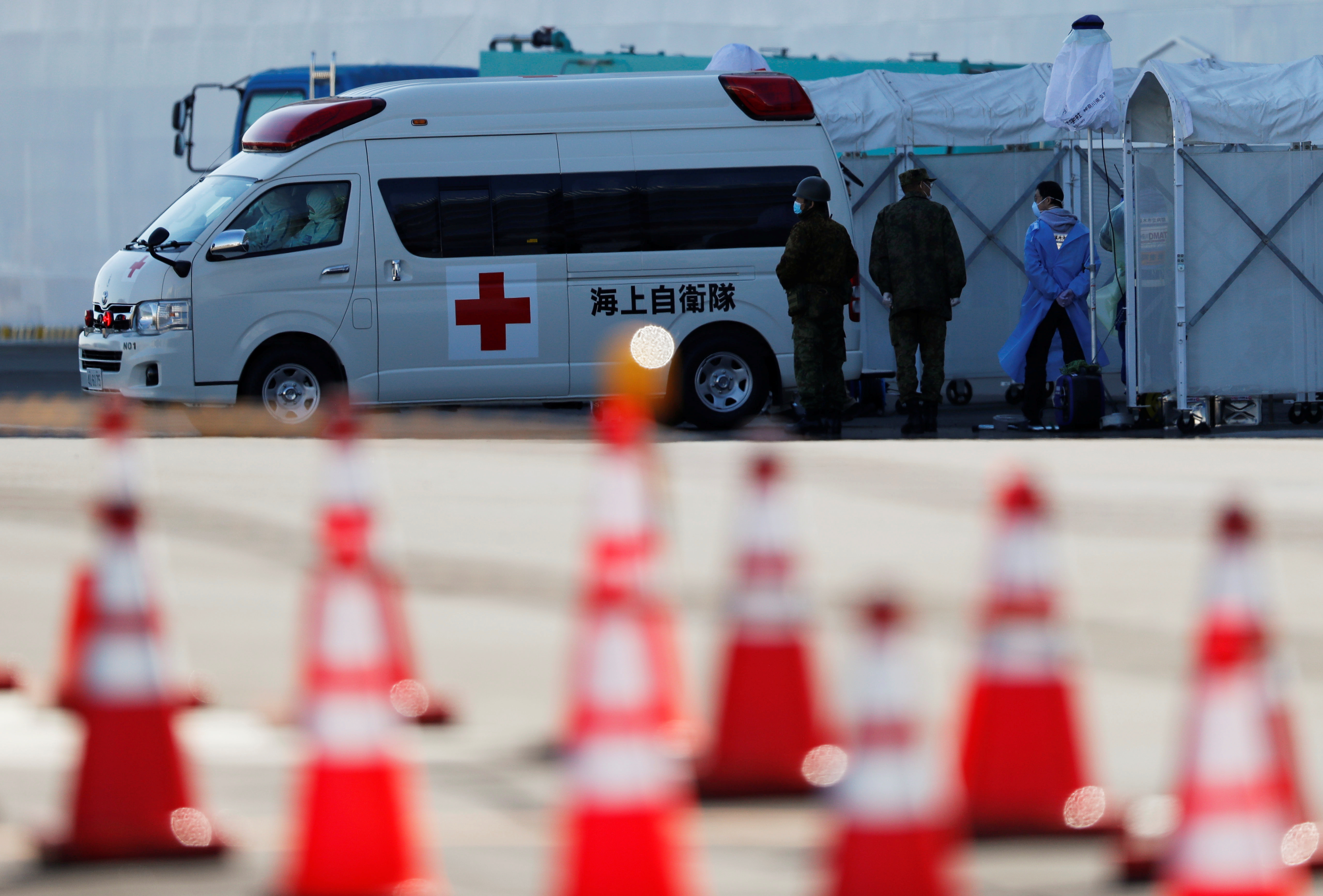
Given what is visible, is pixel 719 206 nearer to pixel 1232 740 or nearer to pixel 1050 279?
pixel 1050 279

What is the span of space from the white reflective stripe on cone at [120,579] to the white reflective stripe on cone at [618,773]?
1.25m

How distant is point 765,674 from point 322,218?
10.5m

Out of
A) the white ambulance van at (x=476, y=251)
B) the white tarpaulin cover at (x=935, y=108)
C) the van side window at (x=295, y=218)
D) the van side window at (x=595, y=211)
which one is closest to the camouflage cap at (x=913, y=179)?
the white ambulance van at (x=476, y=251)

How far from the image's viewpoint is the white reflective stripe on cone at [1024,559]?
402 centimetres

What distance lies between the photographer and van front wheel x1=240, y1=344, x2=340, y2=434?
14297 mm

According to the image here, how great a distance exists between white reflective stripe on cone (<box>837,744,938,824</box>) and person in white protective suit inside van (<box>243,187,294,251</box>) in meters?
11.8

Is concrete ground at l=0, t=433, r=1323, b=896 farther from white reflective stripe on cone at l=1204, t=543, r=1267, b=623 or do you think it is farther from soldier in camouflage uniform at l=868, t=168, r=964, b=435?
soldier in camouflage uniform at l=868, t=168, r=964, b=435

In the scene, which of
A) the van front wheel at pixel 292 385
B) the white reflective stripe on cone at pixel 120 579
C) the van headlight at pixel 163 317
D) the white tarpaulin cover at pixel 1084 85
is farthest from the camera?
the white tarpaulin cover at pixel 1084 85

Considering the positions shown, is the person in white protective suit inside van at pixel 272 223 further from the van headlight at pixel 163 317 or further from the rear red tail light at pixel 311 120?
the van headlight at pixel 163 317

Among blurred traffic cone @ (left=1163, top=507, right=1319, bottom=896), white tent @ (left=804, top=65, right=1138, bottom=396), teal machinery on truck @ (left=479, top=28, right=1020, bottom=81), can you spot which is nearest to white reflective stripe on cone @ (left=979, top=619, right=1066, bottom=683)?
blurred traffic cone @ (left=1163, top=507, right=1319, bottom=896)

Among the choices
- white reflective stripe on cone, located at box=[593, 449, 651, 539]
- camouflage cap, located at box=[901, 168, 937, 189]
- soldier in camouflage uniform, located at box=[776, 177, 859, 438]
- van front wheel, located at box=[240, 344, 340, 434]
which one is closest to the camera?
white reflective stripe on cone, located at box=[593, 449, 651, 539]

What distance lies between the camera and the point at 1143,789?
4781 millimetres

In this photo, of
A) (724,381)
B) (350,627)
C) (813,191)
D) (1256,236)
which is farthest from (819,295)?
(350,627)

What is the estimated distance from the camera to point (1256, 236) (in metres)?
14.9
